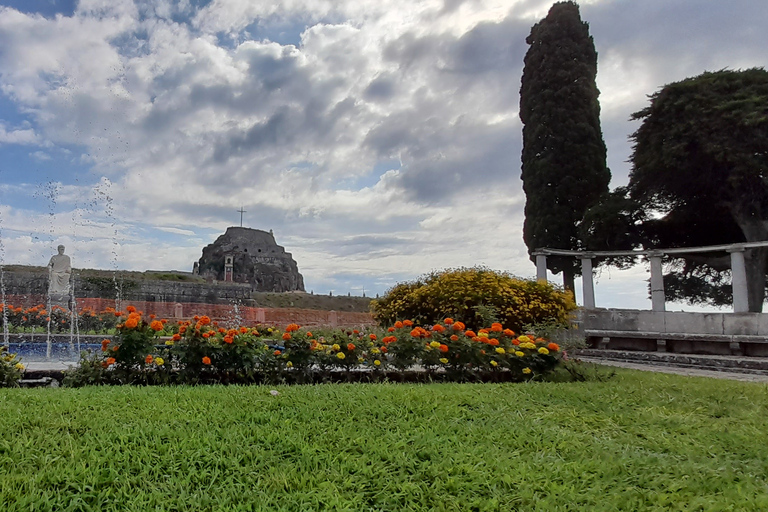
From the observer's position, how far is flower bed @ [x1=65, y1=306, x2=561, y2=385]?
15.1ft

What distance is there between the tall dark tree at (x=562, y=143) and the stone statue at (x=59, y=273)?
531 inches

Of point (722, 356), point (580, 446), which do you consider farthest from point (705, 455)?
point (722, 356)

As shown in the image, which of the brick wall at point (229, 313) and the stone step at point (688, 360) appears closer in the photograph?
the stone step at point (688, 360)

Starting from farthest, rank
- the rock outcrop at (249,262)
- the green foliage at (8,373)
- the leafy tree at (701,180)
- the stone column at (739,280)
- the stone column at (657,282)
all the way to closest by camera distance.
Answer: the rock outcrop at (249,262) → the leafy tree at (701,180) → the stone column at (657,282) → the stone column at (739,280) → the green foliage at (8,373)

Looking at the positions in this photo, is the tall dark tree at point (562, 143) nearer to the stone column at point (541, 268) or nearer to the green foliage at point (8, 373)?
the stone column at point (541, 268)

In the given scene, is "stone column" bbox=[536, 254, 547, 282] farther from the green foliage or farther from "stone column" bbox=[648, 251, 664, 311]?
the green foliage

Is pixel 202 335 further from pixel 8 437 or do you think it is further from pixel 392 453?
pixel 392 453

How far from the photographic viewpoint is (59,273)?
11734mm

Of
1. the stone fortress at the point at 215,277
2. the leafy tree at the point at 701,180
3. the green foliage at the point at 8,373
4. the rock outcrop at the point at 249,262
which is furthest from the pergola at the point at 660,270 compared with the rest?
the rock outcrop at the point at 249,262

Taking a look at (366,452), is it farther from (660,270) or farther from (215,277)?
(215,277)

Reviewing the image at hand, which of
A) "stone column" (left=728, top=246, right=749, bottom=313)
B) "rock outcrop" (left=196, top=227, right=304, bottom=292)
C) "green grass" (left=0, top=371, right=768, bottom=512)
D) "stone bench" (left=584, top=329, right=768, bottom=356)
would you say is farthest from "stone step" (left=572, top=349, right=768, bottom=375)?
"rock outcrop" (left=196, top=227, right=304, bottom=292)

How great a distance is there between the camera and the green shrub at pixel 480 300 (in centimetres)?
794

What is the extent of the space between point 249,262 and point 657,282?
50.0 m

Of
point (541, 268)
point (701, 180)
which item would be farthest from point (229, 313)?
point (701, 180)
